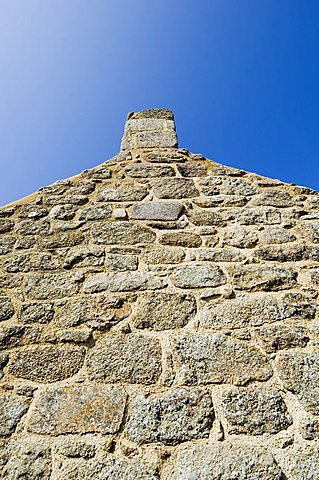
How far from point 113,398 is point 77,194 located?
1744mm

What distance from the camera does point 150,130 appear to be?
364 centimetres

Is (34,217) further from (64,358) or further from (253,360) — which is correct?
(253,360)

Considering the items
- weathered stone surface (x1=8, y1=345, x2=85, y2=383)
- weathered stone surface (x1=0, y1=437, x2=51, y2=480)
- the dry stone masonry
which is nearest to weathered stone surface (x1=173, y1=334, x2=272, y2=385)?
the dry stone masonry

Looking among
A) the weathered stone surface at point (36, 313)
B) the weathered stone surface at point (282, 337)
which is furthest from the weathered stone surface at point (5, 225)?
the weathered stone surface at point (282, 337)

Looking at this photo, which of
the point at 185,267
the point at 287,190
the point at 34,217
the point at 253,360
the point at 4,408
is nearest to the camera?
the point at 4,408

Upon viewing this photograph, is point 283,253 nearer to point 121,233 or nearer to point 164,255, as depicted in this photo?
point 164,255

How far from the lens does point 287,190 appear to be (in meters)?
2.90

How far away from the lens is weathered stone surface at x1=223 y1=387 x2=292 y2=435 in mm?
1551

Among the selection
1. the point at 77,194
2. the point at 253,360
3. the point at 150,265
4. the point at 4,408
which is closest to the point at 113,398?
the point at 4,408

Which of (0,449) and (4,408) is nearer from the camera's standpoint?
(0,449)

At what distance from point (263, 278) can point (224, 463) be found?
110cm

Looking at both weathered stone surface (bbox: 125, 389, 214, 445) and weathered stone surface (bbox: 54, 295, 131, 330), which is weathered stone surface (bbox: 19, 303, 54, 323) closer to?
weathered stone surface (bbox: 54, 295, 131, 330)

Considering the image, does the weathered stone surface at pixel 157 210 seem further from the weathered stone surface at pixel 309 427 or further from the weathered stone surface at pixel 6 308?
the weathered stone surface at pixel 309 427

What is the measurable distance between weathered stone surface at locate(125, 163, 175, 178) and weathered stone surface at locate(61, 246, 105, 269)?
0.91 metres
